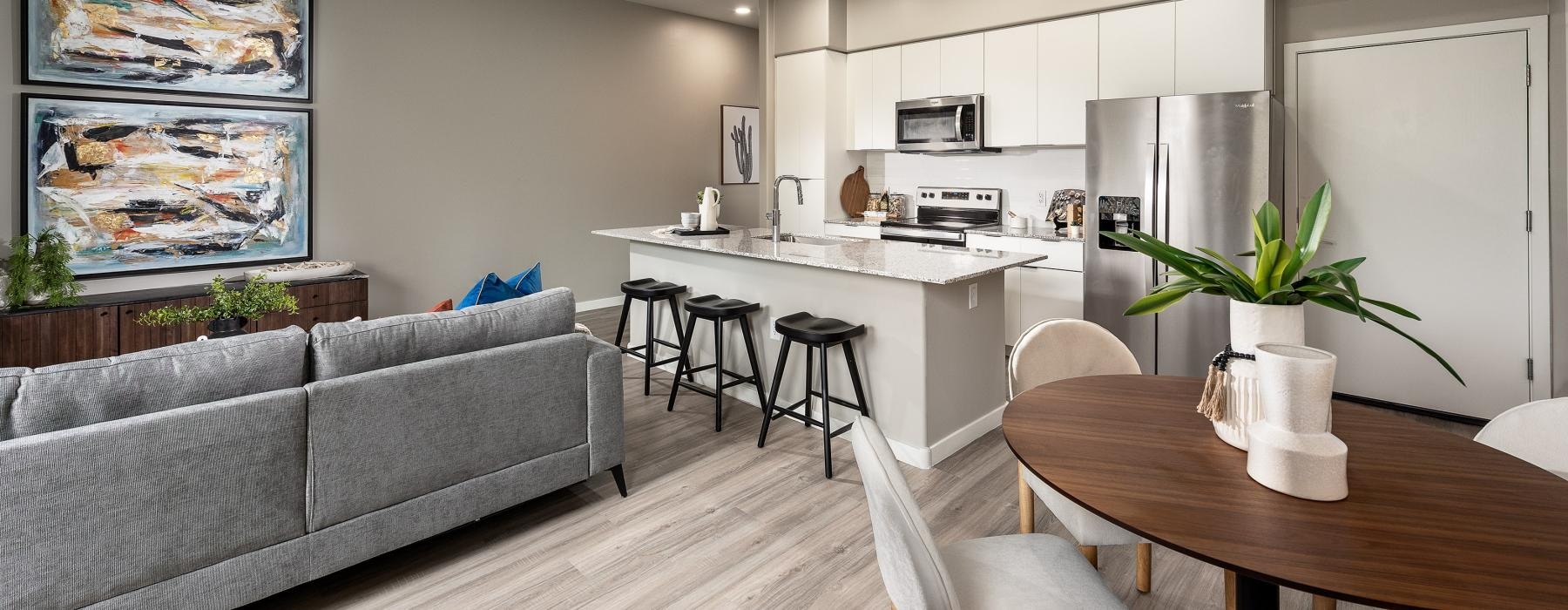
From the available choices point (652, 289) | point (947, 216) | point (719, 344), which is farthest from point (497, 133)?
point (947, 216)

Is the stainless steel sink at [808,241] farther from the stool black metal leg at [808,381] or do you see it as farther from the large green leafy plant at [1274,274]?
the large green leafy plant at [1274,274]

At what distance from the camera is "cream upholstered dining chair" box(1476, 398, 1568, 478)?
5.01 ft

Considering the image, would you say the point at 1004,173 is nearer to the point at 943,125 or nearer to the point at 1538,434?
the point at 943,125

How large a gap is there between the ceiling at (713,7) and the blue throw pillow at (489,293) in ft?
13.3

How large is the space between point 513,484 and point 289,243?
11.4 ft

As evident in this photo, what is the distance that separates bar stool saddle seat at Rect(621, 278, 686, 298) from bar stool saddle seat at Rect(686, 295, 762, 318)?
0.30 m

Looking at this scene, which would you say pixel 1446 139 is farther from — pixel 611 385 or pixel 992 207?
pixel 611 385

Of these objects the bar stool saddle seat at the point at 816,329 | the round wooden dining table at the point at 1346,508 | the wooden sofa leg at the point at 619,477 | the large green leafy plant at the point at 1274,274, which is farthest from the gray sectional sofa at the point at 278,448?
the large green leafy plant at the point at 1274,274

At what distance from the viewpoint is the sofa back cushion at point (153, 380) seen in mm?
1696

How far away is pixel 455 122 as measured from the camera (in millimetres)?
5605

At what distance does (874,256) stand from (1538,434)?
2258mm

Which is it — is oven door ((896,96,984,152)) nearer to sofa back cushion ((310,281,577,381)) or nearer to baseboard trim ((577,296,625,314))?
baseboard trim ((577,296,625,314))

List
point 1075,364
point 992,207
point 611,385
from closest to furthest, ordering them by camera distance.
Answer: point 1075,364
point 611,385
point 992,207

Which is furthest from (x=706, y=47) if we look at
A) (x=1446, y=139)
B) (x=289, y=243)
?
(x=1446, y=139)
